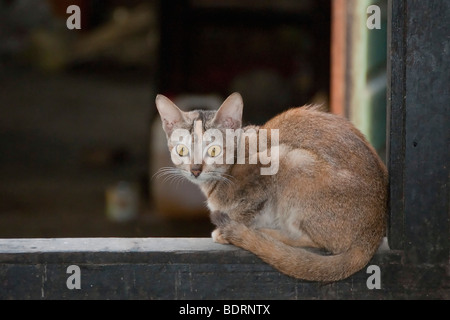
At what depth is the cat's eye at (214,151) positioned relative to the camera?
280 cm

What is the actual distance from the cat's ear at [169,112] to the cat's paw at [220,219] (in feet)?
1.20

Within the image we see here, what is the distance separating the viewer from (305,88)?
694 centimetres

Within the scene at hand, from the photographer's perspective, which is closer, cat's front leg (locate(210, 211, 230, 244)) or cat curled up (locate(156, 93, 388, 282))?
cat curled up (locate(156, 93, 388, 282))

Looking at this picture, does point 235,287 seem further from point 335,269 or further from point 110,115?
point 110,115

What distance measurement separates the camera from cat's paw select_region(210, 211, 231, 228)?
9.12ft

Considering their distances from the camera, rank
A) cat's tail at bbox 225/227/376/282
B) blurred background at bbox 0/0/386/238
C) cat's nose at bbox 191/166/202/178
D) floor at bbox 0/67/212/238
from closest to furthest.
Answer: cat's tail at bbox 225/227/376/282
cat's nose at bbox 191/166/202/178
blurred background at bbox 0/0/386/238
floor at bbox 0/67/212/238

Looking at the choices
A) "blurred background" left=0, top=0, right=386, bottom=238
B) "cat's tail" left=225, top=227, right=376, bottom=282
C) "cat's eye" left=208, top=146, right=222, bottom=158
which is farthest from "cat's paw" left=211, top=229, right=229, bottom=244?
"blurred background" left=0, top=0, right=386, bottom=238

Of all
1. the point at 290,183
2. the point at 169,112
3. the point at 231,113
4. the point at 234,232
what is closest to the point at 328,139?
the point at 290,183

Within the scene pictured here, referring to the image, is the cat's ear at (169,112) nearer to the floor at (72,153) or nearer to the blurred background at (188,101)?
the blurred background at (188,101)

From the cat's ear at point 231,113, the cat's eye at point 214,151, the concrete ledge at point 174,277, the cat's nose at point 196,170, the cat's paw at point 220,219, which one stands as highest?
the cat's ear at point 231,113

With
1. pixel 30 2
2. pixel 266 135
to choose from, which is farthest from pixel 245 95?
pixel 30 2

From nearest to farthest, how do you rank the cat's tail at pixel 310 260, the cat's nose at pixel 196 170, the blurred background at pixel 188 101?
the cat's tail at pixel 310 260 < the cat's nose at pixel 196 170 < the blurred background at pixel 188 101

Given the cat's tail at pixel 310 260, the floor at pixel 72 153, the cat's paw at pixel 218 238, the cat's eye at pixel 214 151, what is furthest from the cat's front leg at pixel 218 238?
the floor at pixel 72 153

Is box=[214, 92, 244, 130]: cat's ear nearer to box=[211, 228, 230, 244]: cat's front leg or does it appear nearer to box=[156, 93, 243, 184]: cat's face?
box=[156, 93, 243, 184]: cat's face
